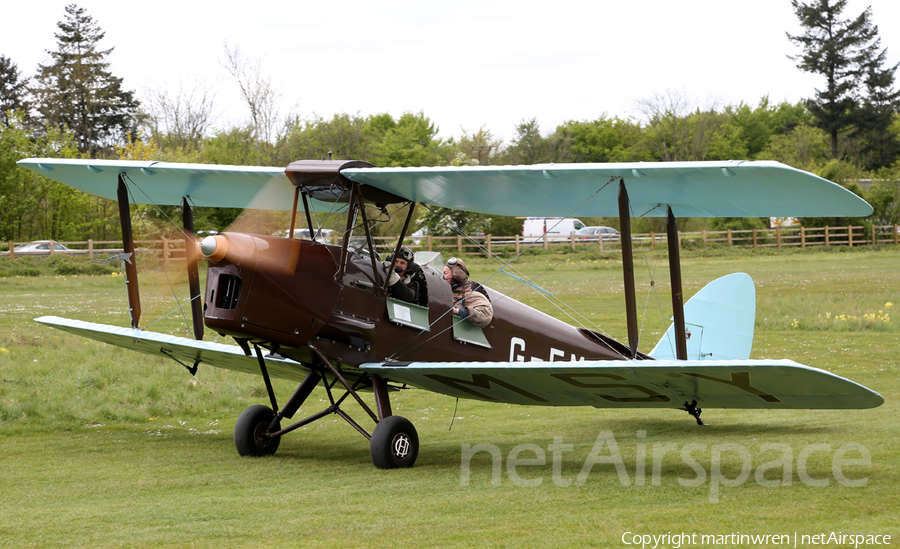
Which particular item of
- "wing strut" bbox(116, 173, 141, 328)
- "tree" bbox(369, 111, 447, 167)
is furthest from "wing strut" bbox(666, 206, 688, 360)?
"tree" bbox(369, 111, 447, 167)

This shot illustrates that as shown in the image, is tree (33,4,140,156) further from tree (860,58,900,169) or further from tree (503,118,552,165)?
tree (860,58,900,169)

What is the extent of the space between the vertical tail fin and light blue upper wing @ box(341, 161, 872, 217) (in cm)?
163

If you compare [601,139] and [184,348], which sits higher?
[601,139]

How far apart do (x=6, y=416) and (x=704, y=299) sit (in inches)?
370

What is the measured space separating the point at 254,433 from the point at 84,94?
6745cm

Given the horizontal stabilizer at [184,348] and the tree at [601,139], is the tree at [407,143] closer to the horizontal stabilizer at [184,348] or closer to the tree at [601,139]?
the tree at [601,139]

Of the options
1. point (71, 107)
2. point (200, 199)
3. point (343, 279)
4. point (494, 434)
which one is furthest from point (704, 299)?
point (71, 107)

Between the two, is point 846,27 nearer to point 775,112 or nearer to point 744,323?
point 775,112

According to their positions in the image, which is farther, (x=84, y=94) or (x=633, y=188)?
(x=84, y=94)

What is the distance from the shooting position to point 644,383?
7438 millimetres

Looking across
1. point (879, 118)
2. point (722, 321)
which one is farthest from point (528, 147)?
point (722, 321)

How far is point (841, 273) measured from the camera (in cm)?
3409

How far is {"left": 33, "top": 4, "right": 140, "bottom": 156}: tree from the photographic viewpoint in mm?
67750

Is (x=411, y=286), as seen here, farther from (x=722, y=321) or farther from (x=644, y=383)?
(x=722, y=321)
